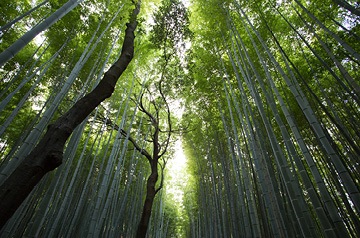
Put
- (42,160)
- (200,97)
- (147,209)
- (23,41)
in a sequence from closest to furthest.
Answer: (42,160), (23,41), (147,209), (200,97)

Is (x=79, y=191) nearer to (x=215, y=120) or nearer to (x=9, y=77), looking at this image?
(x=9, y=77)

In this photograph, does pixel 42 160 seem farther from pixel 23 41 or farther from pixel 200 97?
pixel 200 97

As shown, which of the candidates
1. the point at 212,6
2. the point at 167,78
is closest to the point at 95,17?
the point at 167,78

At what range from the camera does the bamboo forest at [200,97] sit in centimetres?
204

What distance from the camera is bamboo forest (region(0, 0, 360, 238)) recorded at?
204cm

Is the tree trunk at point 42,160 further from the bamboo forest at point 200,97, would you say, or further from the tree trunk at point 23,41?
the tree trunk at point 23,41

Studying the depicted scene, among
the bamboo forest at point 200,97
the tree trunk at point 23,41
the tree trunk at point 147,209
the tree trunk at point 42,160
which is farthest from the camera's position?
the tree trunk at point 147,209

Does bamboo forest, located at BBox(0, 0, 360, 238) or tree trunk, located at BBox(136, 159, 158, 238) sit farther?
tree trunk, located at BBox(136, 159, 158, 238)

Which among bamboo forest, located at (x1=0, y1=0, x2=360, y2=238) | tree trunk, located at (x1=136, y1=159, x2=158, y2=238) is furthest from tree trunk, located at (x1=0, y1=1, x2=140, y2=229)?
tree trunk, located at (x1=136, y1=159, x2=158, y2=238)

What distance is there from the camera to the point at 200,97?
6340mm

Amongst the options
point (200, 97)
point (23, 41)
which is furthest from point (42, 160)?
point (200, 97)

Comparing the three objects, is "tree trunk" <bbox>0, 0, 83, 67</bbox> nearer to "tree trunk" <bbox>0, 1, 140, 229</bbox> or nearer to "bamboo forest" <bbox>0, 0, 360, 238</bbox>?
"bamboo forest" <bbox>0, 0, 360, 238</bbox>

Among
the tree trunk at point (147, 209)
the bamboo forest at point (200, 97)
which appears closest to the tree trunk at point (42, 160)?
the bamboo forest at point (200, 97)

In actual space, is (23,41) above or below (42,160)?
above
